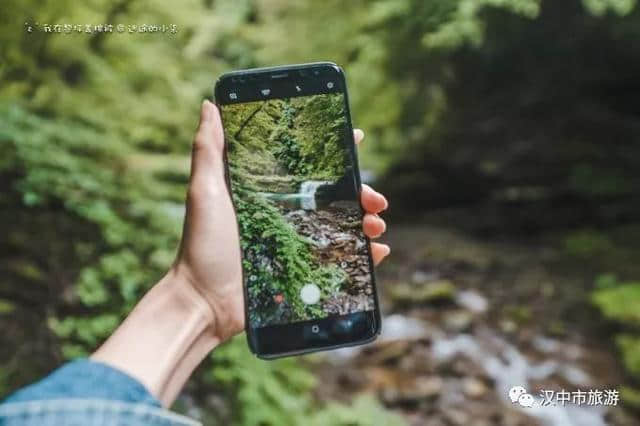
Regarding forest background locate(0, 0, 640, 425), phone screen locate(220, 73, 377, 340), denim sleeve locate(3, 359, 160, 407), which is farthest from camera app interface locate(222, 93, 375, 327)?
forest background locate(0, 0, 640, 425)

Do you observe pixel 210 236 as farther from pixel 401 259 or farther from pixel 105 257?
pixel 401 259

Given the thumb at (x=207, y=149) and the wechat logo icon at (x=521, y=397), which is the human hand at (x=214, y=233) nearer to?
the thumb at (x=207, y=149)

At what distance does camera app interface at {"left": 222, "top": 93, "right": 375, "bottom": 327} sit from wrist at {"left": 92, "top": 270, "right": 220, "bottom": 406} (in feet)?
0.32

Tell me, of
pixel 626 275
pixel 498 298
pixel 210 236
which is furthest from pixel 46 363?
pixel 626 275

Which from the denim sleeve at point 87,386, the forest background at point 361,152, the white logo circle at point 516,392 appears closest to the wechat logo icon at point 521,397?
the white logo circle at point 516,392

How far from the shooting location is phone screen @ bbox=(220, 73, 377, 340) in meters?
0.83

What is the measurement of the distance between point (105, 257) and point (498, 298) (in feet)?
2.77

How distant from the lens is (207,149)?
32.2 inches

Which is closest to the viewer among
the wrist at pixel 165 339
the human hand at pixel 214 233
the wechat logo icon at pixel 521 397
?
the wrist at pixel 165 339

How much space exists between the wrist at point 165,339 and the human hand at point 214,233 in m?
0.02

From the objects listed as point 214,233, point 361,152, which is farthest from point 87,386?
point 361,152

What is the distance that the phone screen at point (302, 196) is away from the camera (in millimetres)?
830

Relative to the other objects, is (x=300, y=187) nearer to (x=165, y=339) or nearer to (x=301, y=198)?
(x=301, y=198)

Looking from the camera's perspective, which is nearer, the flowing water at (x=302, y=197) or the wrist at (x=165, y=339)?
the wrist at (x=165, y=339)
